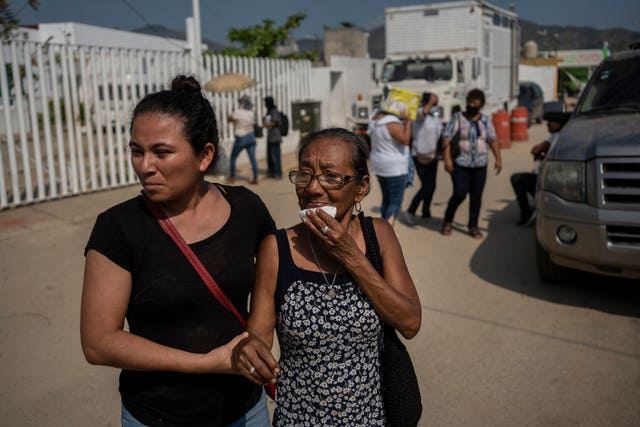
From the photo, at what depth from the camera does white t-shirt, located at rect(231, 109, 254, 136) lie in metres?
12.4

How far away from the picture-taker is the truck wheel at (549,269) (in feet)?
19.4

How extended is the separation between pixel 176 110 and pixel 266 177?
11410mm

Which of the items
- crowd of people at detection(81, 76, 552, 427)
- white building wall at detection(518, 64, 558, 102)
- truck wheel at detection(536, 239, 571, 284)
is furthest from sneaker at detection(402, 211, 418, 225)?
white building wall at detection(518, 64, 558, 102)

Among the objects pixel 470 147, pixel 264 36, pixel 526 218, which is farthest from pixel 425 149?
pixel 264 36

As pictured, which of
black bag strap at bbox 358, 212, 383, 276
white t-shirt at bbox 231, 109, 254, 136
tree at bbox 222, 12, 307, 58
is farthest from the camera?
tree at bbox 222, 12, 307, 58

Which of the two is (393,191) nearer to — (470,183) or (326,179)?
(470,183)

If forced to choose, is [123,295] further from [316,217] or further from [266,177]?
[266,177]

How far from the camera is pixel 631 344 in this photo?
4.69 m

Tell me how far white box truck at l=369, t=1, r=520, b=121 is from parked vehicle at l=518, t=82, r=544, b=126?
8327 millimetres

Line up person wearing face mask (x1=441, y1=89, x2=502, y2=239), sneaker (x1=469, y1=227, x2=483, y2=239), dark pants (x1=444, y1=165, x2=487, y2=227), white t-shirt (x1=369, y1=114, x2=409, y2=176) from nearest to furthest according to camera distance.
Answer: white t-shirt (x1=369, y1=114, x2=409, y2=176) → person wearing face mask (x1=441, y1=89, x2=502, y2=239) → dark pants (x1=444, y1=165, x2=487, y2=227) → sneaker (x1=469, y1=227, x2=483, y2=239)

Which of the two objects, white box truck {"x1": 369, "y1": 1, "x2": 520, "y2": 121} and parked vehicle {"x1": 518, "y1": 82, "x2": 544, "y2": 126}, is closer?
white box truck {"x1": 369, "y1": 1, "x2": 520, "y2": 121}

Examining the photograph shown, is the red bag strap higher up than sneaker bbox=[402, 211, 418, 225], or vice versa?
the red bag strap

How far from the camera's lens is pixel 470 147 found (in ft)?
25.1

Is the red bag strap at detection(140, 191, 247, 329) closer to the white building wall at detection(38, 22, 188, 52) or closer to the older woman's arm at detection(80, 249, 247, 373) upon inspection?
the older woman's arm at detection(80, 249, 247, 373)
